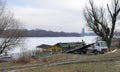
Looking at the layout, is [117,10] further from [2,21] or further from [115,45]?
[2,21]

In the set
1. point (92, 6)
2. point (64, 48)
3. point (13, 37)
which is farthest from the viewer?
point (92, 6)

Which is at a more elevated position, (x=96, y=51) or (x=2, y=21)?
(x=2, y=21)

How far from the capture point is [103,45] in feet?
144

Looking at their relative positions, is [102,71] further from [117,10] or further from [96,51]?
[117,10]

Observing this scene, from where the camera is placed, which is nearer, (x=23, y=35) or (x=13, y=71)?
(x=13, y=71)

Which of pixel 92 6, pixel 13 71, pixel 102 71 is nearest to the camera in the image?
pixel 102 71

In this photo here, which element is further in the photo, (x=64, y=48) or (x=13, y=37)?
(x=13, y=37)

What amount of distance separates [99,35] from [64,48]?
49.4ft

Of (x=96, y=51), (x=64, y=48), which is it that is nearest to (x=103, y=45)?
(x=96, y=51)

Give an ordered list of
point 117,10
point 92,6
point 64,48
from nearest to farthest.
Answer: point 64,48, point 117,10, point 92,6

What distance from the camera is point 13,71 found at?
22.7 m

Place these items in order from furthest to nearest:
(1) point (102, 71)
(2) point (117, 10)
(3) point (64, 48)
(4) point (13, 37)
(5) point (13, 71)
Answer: (2) point (117, 10), (4) point (13, 37), (3) point (64, 48), (5) point (13, 71), (1) point (102, 71)

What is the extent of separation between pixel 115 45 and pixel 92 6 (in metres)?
10.2

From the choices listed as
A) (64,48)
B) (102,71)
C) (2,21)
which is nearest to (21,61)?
(102,71)
